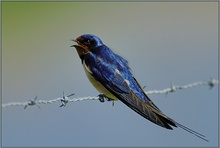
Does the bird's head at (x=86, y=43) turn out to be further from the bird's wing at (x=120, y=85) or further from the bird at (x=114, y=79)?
the bird's wing at (x=120, y=85)

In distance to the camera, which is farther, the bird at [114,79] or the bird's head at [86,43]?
the bird's head at [86,43]

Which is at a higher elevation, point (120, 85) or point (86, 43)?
point (86, 43)

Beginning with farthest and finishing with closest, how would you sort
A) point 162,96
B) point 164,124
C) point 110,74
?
point 162,96 → point 110,74 → point 164,124

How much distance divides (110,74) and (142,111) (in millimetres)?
299

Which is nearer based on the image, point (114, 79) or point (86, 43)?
point (114, 79)

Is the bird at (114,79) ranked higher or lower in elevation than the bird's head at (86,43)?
lower

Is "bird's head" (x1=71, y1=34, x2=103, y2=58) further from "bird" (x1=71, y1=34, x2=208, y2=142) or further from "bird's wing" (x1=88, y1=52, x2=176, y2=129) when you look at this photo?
"bird's wing" (x1=88, y1=52, x2=176, y2=129)

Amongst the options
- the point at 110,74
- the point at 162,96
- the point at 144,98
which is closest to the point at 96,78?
the point at 110,74

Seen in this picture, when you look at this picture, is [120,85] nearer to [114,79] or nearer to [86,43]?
[114,79]

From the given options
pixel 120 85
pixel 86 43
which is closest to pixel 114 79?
pixel 120 85

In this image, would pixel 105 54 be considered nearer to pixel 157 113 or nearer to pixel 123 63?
pixel 123 63

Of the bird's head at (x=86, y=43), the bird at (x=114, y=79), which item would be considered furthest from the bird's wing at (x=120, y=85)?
the bird's head at (x=86, y=43)

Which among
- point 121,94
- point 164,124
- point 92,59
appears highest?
point 92,59

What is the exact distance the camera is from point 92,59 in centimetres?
345
